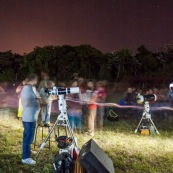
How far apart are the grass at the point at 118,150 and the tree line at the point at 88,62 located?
33.1 m

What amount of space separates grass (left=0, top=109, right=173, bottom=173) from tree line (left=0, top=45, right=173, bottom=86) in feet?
108

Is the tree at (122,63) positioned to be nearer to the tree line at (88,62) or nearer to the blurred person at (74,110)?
the tree line at (88,62)

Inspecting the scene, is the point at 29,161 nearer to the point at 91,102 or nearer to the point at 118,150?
the point at 118,150

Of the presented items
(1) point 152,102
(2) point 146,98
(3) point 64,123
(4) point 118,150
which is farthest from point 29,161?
(1) point 152,102

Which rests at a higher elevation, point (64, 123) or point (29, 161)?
point (64, 123)

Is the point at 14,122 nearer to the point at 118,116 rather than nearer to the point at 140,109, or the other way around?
the point at 118,116

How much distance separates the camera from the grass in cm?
648

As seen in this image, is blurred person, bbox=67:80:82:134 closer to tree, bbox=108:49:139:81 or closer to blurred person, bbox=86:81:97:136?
blurred person, bbox=86:81:97:136

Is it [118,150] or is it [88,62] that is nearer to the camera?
[118,150]

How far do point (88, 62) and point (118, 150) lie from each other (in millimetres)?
42759

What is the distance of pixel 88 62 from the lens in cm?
5044

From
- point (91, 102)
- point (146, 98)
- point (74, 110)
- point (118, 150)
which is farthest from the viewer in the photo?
point (146, 98)

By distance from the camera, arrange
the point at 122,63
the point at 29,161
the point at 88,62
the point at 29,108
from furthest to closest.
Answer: the point at 88,62 < the point at 122,63 < the point at 29,161 < the point at 29,108

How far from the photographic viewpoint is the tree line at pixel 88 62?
4691 cm
